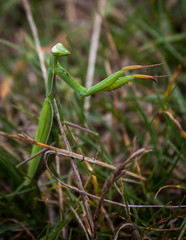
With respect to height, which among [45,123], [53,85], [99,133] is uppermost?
[53,85]

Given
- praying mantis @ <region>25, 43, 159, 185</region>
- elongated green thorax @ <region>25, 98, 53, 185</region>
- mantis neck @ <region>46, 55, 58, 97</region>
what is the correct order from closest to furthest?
1. praying mantis @ <region>25, 43, 159, 185</region>
2. mantis neck @ <region>46, 55, 58, 97</region>
3. elongated green thorax @ <region>25, 98, 53, 185</region>

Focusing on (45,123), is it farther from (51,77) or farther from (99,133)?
(99,133)

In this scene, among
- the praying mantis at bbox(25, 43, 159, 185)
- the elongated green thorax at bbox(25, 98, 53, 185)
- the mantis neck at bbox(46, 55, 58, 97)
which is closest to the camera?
the praying mantis at bbox(25, 43, 159, 185)

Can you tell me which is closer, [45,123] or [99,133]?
[45,123]

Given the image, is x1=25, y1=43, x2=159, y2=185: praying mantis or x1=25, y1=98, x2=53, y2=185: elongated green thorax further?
x1=25, y1=98, x2=53, y2=185: elongated green thorax

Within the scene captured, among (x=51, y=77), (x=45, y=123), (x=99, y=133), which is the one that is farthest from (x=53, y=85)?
(x=99, y=133)

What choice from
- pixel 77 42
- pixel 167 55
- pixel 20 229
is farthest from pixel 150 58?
pixel 20 229

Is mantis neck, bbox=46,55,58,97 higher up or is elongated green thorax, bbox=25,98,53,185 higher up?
mantis neck, bbox=46,55,58,97
